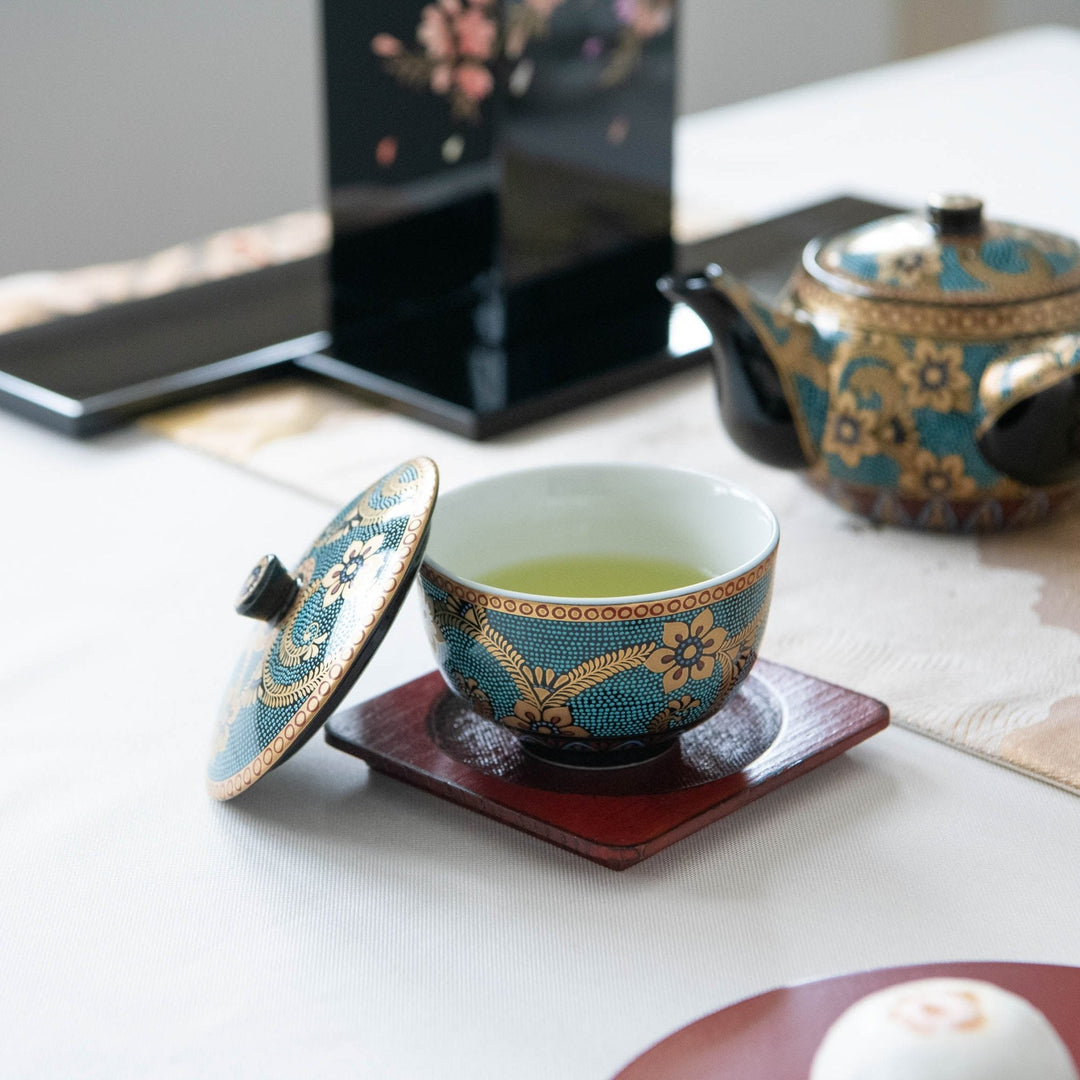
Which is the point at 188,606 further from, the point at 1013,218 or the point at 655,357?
the point at 1013,218

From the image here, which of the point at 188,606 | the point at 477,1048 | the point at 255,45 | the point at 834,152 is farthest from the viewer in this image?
the point at 255,45

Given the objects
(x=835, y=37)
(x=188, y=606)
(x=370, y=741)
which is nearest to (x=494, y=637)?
(x=370, y=741)

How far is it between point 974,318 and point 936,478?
0.26 ft

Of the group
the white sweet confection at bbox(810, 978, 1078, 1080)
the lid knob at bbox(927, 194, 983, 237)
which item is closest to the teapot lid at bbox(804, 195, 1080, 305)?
the lid knob at bbox(927, 194, 983, 237)

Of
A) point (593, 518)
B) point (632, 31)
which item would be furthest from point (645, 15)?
point (593, 518)

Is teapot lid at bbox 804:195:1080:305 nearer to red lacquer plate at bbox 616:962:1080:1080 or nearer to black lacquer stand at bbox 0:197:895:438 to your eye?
black lacquer stand at bbox 0:197:895:438

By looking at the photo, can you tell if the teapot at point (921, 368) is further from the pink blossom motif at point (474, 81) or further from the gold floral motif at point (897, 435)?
the pink blossom motif at point (474, 81)

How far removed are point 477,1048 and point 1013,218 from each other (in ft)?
3.24

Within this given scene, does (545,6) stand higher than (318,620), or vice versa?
(545,6)

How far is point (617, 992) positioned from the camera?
0.44 m

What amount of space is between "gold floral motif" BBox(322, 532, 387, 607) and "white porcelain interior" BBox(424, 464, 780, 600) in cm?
5

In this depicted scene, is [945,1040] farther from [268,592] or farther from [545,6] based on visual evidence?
[545,6]

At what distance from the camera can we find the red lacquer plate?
0.37m

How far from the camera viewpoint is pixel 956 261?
0.73m
